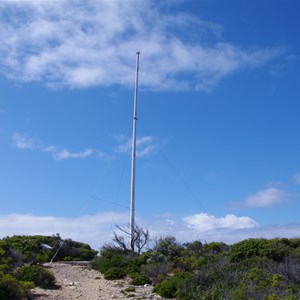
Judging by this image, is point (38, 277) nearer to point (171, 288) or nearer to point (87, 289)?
point (87, 289)

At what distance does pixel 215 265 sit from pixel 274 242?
5719mm

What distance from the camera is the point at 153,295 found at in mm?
15938

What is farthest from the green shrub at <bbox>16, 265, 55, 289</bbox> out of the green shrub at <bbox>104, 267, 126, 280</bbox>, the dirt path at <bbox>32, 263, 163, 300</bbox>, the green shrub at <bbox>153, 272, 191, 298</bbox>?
the green shrub at <bbox>153, 272, 191, 298</bbox>

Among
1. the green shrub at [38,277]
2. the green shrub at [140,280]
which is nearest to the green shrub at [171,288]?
the green shrub at [140,280]

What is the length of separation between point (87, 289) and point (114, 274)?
3010 mm

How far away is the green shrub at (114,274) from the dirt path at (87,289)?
281 mm

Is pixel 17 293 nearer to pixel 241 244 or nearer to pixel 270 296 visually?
pixel 270 296

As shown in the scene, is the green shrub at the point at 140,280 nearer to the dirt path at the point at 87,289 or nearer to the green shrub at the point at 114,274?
the dirt path at the point at 87,289

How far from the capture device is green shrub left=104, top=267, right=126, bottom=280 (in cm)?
2055

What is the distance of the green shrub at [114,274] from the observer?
20547mm

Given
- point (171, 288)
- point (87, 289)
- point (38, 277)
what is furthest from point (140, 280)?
point (38, 277)

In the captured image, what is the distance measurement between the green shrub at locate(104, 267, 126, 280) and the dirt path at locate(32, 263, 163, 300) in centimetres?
28

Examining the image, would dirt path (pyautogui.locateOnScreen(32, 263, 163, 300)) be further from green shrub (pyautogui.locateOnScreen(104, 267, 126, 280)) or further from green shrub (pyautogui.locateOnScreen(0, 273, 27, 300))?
green shrub (pyautogui.locateOnScreen(0, 273, 27, 300))

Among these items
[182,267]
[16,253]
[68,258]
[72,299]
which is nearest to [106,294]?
[72,299]
